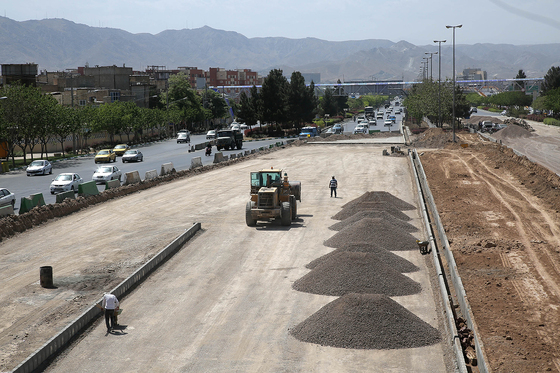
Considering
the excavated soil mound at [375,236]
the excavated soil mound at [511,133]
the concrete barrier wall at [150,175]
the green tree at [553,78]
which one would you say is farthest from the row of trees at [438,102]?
the excavated soil mound at [375,236]

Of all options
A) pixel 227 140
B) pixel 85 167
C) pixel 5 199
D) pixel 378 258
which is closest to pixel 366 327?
pixel 378 258

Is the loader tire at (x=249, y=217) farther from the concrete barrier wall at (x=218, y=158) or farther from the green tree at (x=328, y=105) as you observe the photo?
the green tree at (x=328, y=105)

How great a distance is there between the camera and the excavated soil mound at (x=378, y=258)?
21.5 meters

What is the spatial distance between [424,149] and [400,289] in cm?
5460

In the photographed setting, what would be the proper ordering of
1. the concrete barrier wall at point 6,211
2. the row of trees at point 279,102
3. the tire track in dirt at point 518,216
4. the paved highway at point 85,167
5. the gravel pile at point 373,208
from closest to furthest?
1. the tire track in dirt at point 518,216
2. the concrete barrier wall at point 6,211
3. the gravel pile at point 373,208
4. the paved highway at point 85,167
5. the row of trees at point 279,102

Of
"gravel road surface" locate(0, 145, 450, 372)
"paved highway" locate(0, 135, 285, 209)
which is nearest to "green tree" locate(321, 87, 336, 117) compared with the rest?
"paved highway" locate(0, 135, 285, 209)

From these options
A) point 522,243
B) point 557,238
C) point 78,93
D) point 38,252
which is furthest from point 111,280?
point 78,93

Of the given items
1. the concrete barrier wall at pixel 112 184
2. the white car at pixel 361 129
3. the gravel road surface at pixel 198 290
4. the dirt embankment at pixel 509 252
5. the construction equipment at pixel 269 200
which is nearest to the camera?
the gravel road surface at pixel 198 290

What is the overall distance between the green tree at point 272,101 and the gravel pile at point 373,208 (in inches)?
2903

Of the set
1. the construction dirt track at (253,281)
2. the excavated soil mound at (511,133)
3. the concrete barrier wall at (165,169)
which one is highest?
the excavated soil mound at (511,133)

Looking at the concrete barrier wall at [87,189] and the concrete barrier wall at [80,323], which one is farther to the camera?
the concrete barrier wall at [87,189]

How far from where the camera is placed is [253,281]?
20.9 meters

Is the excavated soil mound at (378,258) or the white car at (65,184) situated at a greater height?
the white car at (65,184)

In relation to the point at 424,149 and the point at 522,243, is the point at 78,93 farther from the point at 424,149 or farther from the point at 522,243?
the point at 522,243
